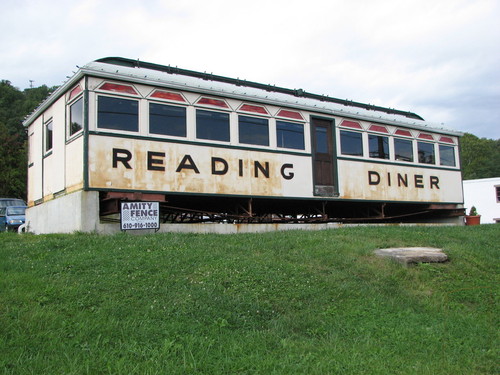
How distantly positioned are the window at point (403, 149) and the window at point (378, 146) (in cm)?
44

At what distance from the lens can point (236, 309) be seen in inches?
246

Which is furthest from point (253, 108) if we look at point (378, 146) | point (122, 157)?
point (378, 146)

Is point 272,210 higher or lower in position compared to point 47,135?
lower

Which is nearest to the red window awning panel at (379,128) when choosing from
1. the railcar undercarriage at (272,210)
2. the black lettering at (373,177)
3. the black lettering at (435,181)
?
the black lettering at (373,177)

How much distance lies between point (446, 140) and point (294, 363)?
15148 millimetres

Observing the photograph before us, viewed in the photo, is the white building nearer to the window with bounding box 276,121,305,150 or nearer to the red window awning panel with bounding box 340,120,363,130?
the red window awning panel with bounding box 340,120,363,130

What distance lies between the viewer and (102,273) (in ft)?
23.1

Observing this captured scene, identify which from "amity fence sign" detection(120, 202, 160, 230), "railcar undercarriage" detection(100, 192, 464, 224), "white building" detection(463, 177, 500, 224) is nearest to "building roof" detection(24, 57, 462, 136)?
"railcar undercarriage" detection(100, 192, 464, 224)

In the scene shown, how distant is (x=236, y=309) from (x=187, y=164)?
631cm

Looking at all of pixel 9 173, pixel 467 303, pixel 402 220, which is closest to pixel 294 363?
pixel 467 303

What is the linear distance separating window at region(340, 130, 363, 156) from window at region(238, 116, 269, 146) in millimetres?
2763

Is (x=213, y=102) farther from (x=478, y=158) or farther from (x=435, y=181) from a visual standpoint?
(x=478, y=158)

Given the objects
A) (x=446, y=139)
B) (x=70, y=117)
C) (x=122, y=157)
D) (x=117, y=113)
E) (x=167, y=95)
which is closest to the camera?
(x=122, y=157)

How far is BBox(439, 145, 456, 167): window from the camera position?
18.1 meters
